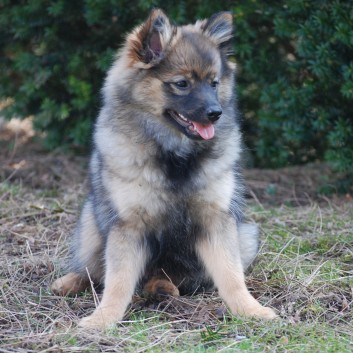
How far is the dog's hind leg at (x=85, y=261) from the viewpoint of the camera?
4.93 meters

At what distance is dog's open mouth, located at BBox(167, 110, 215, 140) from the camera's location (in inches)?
176

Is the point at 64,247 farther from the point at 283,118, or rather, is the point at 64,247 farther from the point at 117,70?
the point at 283,118

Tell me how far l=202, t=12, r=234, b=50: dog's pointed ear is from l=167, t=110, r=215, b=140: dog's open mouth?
59cm

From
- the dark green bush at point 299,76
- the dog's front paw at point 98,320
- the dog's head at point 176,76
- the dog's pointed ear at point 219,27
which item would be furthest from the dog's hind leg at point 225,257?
the dark green bush at point 299,76

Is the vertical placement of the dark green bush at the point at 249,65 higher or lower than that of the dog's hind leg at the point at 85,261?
higher

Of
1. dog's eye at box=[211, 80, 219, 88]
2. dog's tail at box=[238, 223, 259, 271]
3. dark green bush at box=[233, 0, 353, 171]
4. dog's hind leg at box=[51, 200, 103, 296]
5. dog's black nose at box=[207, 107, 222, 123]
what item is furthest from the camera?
dark green bush at box=[233, 0, 353, 171]

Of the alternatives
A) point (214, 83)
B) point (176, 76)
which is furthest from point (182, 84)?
point (214, 83)

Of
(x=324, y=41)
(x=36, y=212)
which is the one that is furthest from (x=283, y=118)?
(x=36, y=212)

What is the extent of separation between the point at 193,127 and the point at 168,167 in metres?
0.28

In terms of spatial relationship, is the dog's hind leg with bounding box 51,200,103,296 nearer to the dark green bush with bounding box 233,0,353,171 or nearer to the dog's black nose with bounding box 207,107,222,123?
the dog's black nose with bounding box 207,107,222,123

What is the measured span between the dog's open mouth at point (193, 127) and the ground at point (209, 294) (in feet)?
3.35

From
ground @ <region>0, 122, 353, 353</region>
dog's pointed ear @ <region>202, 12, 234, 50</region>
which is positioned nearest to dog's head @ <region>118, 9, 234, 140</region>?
dog's pointed ear @ <region>202, 12, 234, 50</region>

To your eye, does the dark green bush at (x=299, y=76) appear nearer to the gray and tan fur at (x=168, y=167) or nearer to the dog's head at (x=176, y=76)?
the gray and tan fur at (x=168, y=167)

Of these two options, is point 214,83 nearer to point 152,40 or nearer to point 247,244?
point 152,40
